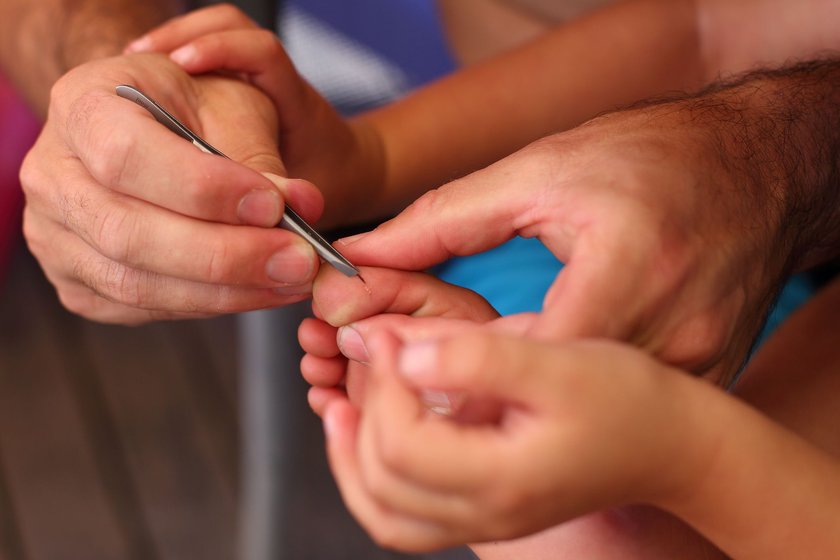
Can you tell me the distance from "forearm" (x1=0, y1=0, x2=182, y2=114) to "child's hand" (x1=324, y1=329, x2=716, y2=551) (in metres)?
0.67

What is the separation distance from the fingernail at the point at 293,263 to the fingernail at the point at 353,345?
43 millimetres

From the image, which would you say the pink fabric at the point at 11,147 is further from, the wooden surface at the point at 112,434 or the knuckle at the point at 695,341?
the knuckle at the point at 695,341

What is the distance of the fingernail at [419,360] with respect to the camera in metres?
0.39

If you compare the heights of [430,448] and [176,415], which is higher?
[430,448]

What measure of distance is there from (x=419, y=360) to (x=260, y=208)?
223mm

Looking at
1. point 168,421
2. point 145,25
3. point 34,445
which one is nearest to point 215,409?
point 168,421

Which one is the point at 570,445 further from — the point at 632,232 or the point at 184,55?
the point at 184,55

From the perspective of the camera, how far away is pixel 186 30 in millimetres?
796

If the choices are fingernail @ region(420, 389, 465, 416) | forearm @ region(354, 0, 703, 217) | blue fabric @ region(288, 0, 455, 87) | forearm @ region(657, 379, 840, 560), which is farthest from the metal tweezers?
blue fabric @ region(288, 0, 455, 87)

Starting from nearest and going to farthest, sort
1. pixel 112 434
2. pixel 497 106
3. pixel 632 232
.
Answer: pixel 632 232 → pixel 497 106 → pixel 112 434

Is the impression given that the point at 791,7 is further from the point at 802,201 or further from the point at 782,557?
the point at 782,557

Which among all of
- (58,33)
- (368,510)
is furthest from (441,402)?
(58,33)

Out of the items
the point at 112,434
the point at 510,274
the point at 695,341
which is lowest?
the point at 112,434

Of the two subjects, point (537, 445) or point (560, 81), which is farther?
point (560, 81)
